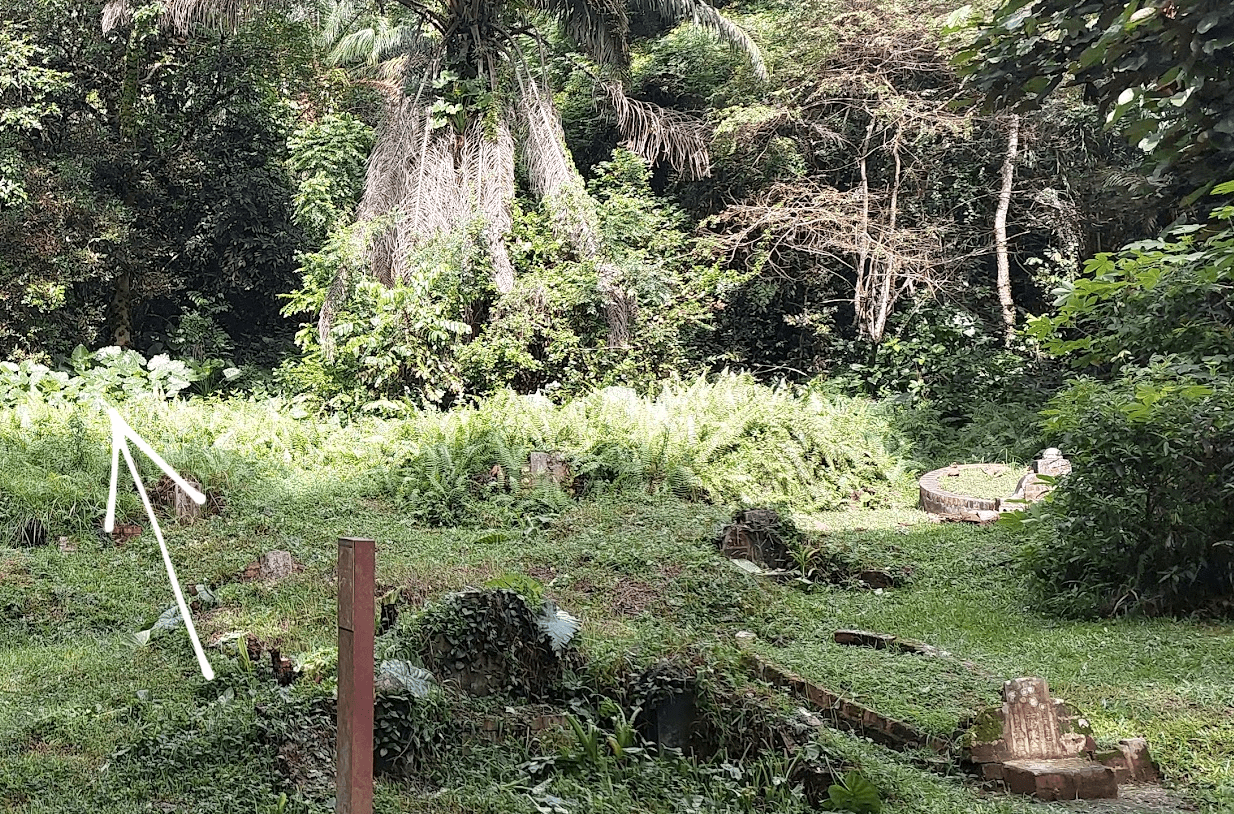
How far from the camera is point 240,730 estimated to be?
161 inches

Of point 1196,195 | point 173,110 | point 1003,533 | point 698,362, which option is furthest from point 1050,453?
point 173,110

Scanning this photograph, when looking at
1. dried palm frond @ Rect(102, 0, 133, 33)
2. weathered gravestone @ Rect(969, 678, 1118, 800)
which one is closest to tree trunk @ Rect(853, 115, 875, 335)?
dried palm frond @ Rect(102, 0, 133, 33)

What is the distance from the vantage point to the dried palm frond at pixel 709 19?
15.9m

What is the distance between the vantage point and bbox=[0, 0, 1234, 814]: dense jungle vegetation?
4.36 m

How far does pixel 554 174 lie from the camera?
1550 centimetres

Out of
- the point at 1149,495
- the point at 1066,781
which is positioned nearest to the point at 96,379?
the point at 1149,495

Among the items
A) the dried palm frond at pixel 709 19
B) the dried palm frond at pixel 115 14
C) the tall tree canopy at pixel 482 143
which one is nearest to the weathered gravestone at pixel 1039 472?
the tall tree canopy at pixel 482 143

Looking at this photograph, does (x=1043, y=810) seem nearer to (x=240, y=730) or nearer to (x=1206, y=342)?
(x=240, y=730)

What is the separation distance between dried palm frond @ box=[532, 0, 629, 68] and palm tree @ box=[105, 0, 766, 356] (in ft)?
0.05

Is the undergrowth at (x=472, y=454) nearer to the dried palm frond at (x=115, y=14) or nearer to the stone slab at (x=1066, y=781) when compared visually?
the dried palm frond at (x=115, y=14)

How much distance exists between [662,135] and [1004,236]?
531 centimetres

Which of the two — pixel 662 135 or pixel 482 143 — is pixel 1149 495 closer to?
pixel 482 143

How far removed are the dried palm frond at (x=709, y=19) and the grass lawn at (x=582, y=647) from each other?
8.97 meters

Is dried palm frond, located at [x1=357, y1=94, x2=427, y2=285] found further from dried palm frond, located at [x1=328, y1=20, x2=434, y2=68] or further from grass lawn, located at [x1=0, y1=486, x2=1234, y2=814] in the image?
dried palm frond, located at [x1=328, y1=20, x2=434, y2=68]
